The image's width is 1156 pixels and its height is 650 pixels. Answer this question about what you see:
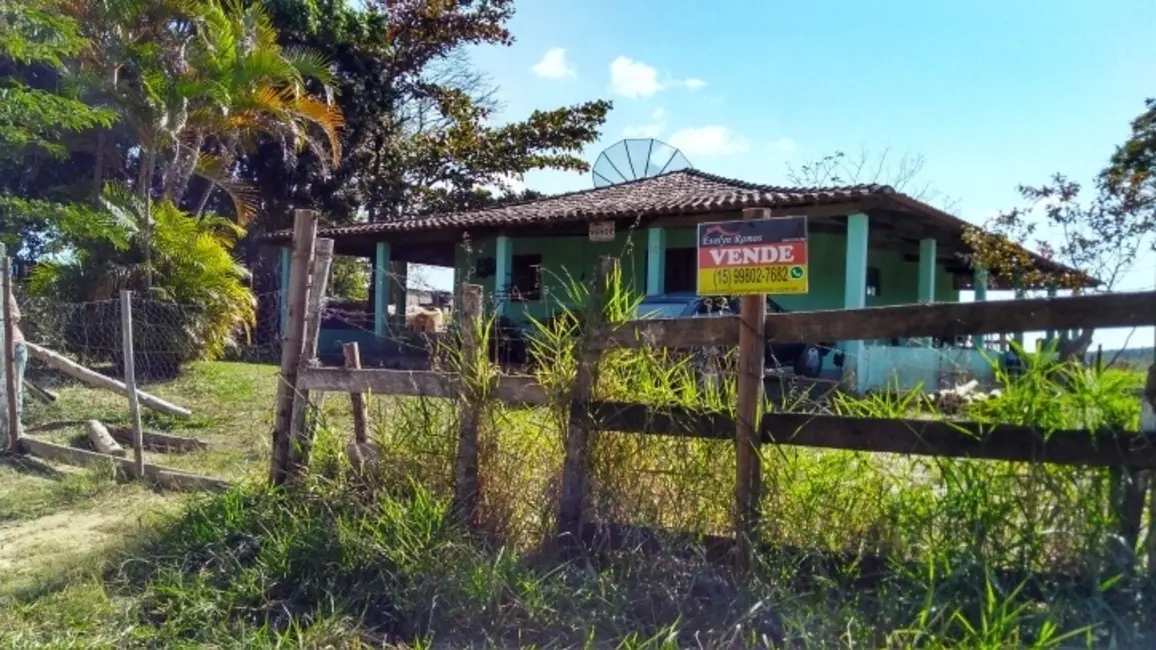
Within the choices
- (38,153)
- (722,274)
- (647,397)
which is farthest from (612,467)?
(38,153)

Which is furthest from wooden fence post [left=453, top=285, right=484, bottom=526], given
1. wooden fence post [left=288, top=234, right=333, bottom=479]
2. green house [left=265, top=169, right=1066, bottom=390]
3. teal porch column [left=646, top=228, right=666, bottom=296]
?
teal porch column [left=646, top=228, right=666, bottom=296]

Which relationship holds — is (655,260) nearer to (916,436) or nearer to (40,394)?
(40,394)

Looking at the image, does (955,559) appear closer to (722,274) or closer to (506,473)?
(722,274)

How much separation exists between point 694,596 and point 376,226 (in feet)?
50.1

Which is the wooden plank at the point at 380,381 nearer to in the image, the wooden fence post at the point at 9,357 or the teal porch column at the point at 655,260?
the wooden fence post at the point at 9,357

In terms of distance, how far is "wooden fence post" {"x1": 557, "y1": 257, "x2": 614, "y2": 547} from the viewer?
4027 mm

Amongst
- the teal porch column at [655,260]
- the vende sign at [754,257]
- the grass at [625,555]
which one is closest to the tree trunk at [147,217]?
the teal porch column at [655,260]

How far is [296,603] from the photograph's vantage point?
3.91 metres

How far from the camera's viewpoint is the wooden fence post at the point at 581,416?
13.2ft

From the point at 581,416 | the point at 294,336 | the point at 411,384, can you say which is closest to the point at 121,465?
the point at 294,336

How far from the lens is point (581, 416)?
4.04m

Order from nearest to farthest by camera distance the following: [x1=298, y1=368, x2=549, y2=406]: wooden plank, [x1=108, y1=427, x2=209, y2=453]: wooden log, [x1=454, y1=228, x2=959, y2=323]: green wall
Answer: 1. [x1=298, y1=368, x2=549, y2=406]: wooden plank
2. [x1=108, y1=427, x2=209, y2=453]: wooden log
3. [x1=454, y1=228, x2=959, y2=323]: green wall

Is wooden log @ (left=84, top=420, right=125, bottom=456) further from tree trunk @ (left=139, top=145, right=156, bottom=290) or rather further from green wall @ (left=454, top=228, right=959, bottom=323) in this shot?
green wall @ (left=454, top=228, right=959, bottom=323)

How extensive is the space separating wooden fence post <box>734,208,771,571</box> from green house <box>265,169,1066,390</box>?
7.93 m
